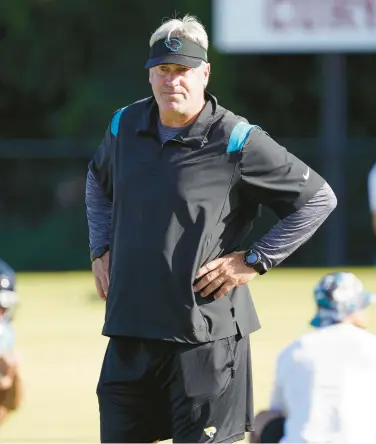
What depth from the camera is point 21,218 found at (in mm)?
21578

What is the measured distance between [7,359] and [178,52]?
1801mm

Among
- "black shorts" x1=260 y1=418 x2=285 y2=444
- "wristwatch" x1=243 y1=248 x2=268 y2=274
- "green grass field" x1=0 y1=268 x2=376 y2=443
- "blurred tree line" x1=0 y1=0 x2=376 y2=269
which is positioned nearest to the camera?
"wristwatch" x1=243 y1=248 x2=268 y2=274

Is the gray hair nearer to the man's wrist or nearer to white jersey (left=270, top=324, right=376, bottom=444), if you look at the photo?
the man's wrist

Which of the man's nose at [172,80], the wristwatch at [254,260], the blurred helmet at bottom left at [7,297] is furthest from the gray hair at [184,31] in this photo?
the blurred helmet at bottom left at [7,297]

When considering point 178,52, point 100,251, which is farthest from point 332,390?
point 178,52

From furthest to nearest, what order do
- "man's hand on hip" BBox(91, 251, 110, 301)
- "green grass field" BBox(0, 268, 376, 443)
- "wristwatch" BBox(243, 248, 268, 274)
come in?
"green grass field" BBox(0, 268, 376, 443) < "man's hand on hip" BBox(91, 251, 110, 301) < "wristwatch" BBox(243, 248, 268, 274)

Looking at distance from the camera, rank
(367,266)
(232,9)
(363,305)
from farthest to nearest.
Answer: (367,266), (232,9), (363,305)

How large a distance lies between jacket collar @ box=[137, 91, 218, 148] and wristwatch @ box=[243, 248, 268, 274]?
0.43 metres

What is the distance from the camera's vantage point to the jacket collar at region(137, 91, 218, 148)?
14.3 feet

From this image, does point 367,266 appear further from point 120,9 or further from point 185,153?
point 185,153

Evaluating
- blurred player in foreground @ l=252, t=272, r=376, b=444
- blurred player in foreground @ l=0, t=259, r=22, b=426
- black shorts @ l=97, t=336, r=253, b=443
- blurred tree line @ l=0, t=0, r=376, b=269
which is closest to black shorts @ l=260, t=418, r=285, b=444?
blurred player in foreground @ l=252, t=272, r=376, b=444

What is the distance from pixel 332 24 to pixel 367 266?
414cm

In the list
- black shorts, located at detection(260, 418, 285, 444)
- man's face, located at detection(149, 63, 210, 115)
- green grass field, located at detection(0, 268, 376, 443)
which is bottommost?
green grass field, located at detection(0, 268, 376, 443)

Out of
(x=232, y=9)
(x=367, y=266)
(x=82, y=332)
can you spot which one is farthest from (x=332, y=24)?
(x=82, y=332)
